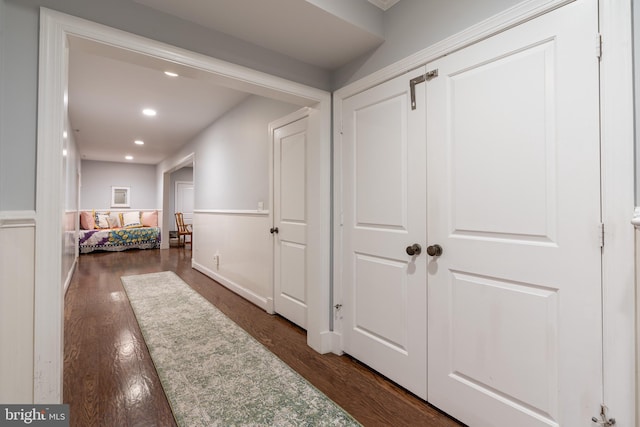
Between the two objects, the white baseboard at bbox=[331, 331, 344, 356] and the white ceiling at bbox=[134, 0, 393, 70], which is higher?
the white ceiling at bbox=[134, 0, 393, 70]

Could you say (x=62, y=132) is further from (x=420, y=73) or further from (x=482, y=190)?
(x=482, y=190)

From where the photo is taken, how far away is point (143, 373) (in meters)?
1.91

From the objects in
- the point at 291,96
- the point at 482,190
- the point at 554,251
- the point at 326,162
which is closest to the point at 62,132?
the point at 291,96

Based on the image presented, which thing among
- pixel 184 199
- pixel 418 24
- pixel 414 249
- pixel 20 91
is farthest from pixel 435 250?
pixel 184 199

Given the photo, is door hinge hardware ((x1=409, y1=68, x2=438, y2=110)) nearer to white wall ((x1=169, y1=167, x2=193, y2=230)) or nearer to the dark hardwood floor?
the dark hardwood floor

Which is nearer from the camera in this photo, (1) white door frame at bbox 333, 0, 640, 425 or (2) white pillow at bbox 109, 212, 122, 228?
(1) white door frame at bbox 333, 0, 640, 425

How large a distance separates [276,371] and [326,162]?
1.47m

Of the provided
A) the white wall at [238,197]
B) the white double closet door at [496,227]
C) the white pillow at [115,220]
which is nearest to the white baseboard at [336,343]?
the white double closet door at [496,227]

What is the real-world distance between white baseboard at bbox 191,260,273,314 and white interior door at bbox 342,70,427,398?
117 cm

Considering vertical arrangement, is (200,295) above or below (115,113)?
below

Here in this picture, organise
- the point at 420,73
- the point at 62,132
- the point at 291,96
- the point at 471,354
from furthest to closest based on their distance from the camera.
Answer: the point at 291,96
the point at 420,73
the point at 471,354
the point at 62,132

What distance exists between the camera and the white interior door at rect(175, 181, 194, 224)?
9.47m

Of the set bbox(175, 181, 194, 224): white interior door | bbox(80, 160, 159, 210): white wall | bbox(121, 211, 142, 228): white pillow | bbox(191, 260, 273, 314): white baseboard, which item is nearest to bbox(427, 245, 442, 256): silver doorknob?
bbox(191, 260, 273, 314): white baseboard

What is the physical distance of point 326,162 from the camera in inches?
87.7
